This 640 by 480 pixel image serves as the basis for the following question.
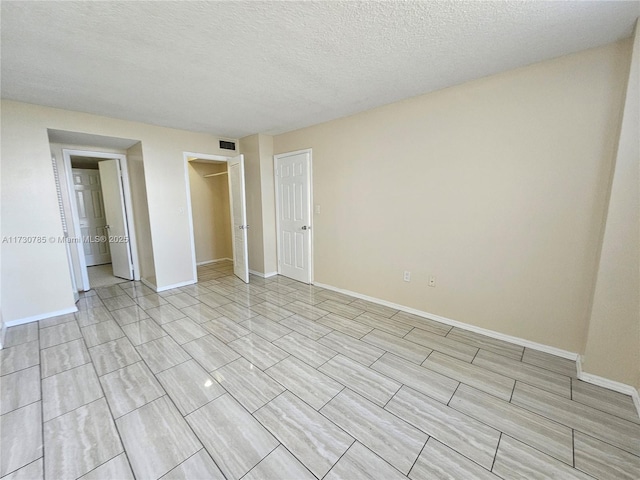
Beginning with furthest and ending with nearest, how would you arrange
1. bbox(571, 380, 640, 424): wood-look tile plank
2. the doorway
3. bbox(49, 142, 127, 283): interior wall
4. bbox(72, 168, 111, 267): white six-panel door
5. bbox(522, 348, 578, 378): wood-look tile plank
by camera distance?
bbox(72, 168, 111, 267): white six-panel door
the doorway
bbox(49, 142, 127, 283): interior wall
bbox(522, 348, 578, 378): wood-look tile plank
bbox(571, 380, 640, 424): wood-look tile plank

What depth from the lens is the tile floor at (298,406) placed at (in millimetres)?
1312

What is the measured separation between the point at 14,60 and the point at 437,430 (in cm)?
391

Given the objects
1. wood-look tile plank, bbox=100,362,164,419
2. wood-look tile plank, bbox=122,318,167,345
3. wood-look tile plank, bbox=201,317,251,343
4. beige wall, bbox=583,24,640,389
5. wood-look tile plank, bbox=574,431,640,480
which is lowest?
wood-look tile plank, bbox=574,431,640,480

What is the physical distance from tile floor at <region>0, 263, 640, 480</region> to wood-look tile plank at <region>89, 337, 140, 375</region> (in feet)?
0.06

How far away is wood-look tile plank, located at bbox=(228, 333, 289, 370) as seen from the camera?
2.16m

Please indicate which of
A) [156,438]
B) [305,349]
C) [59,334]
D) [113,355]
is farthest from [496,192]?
[59,334]

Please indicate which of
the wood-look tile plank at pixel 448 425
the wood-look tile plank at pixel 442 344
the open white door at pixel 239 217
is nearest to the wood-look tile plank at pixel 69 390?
the wood-look tile plank at pixel 448 425

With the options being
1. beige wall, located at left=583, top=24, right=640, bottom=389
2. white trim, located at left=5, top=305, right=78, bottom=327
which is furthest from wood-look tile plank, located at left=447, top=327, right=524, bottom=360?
white trim, located at left=5, top=305, right=78, bottom=327

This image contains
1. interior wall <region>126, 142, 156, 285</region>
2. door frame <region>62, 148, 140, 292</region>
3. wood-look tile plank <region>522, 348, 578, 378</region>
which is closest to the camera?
wood-look tile plank <region>522, 348, 578, 378</region>

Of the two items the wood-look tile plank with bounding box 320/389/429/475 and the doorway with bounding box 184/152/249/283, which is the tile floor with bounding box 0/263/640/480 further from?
the doorway with bounding box 184/152/249/283

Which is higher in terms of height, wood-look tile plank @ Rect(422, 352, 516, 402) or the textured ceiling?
the textured ceiling

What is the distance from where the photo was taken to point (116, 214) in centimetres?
426

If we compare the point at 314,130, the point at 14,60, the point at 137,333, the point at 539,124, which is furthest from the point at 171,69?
the point at 539,124

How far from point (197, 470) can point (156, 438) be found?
372 mm
